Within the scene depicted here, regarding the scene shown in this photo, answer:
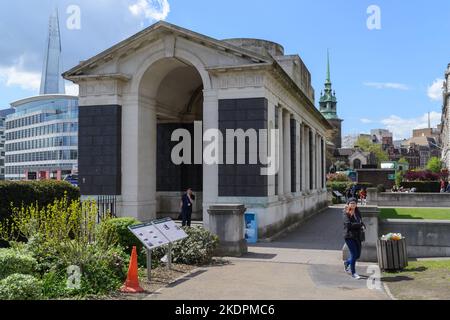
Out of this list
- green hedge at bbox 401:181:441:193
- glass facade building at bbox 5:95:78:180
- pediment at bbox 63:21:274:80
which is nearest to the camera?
pediment at bbox 63:21:274:80

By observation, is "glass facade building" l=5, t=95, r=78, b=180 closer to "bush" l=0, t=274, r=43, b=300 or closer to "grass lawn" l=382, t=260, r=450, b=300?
"grass lawn" l=382, t=260, r=450, b=300

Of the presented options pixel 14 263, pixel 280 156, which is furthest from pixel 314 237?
pixel 14 263

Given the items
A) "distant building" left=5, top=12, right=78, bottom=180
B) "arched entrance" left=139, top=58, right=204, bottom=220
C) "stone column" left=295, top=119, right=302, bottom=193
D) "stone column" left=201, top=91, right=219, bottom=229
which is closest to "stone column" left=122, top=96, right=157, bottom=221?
"stone column" left=201, top=91, right=219, bottom=229

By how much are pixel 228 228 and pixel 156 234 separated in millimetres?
3661

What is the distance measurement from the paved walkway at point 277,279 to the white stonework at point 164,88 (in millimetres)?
3506

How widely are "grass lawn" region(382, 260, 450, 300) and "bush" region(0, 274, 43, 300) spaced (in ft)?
22.0

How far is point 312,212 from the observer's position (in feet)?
104

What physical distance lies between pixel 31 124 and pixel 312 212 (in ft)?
342

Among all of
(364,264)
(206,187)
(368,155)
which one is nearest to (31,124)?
(368,155)

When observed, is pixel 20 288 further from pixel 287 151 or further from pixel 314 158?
pixel 314 158

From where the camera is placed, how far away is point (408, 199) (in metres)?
37.9

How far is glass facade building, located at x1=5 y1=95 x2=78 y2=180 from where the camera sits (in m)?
111

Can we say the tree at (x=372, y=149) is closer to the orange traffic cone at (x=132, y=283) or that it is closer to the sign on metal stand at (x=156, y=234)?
the sign on metal stand at (x=156, y=234)

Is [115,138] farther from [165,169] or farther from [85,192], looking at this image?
[165,169]
